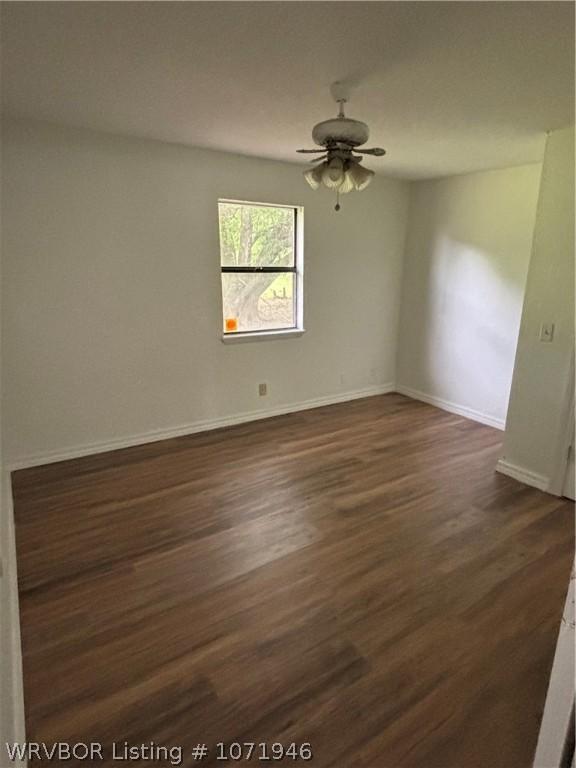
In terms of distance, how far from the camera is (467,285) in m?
4.12

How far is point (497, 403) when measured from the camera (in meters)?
4.04

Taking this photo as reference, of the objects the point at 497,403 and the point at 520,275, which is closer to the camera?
the point at 520,275

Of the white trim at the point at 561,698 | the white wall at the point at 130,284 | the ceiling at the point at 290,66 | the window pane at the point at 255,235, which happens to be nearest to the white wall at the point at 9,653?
the white wall at the point at 130,284

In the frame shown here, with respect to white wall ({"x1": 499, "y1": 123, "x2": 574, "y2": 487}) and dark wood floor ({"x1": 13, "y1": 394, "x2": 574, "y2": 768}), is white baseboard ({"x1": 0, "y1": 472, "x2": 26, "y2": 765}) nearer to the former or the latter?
dark wood floor ({"x1": 13, "y1": 394, "x2": 574, "y2": 768})

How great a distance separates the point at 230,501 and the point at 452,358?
2841mm

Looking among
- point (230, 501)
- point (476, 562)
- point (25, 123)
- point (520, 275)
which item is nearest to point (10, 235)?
point (25, 123)

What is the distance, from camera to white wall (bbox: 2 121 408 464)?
112 inches

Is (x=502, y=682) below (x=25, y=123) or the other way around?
below

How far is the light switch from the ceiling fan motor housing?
1796 mm

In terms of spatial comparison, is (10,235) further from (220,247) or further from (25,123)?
(220,247)

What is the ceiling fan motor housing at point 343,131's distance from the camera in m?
1.86

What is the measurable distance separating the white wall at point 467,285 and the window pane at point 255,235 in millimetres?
1499

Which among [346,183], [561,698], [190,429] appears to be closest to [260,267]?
[190,429]

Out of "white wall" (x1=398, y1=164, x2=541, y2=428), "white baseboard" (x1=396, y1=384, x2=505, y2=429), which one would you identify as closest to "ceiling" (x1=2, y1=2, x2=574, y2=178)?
"white wall" (x1=398, y1=164, x2=541, y2=428)
